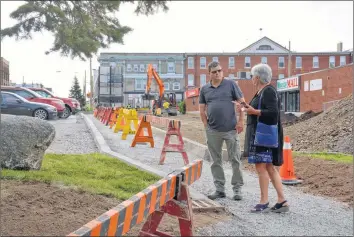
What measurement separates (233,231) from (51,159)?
15.1 ft

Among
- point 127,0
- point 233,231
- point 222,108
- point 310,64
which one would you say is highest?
point 310,64

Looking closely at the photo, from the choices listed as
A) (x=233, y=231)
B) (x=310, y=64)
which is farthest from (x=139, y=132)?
(x=310, y=64)

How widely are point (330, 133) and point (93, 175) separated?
8101mm

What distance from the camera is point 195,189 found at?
265 inches

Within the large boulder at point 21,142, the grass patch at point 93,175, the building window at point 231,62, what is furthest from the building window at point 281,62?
the large boulder at point 21,142

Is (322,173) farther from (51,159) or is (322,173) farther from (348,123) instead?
(348,123)

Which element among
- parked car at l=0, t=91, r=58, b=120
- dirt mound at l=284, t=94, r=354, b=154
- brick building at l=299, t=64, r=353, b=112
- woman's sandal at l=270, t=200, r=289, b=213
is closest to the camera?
woman's sandal at l=270, t=200, r=289, b=213

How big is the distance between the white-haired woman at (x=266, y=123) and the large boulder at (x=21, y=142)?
2.90 metres

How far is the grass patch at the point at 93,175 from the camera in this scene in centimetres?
596

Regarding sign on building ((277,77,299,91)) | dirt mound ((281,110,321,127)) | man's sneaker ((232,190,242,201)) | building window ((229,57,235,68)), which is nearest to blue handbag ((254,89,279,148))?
man's sneaker ((232,190,242,201))

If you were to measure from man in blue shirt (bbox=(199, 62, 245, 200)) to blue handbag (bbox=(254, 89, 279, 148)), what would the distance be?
2.22ft

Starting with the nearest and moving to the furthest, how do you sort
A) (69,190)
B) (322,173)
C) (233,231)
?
1. (233,231)
2. (69,190)
3. (322,173)

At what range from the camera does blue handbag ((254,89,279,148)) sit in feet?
17.1

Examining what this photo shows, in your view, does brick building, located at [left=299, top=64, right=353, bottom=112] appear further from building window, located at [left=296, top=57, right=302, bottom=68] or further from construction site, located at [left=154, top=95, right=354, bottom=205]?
building window, located at [left=296, top=57, right=302, bottom=68]
